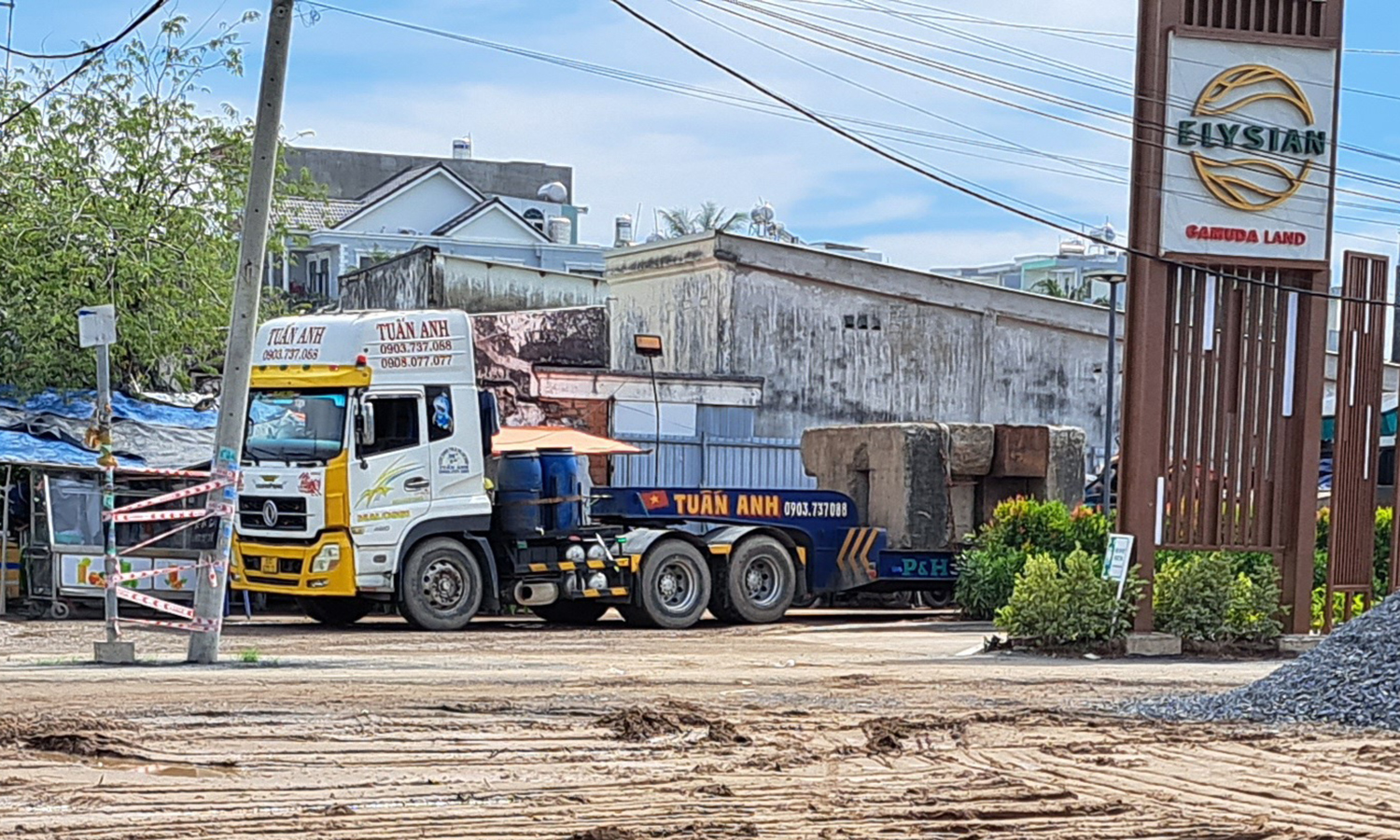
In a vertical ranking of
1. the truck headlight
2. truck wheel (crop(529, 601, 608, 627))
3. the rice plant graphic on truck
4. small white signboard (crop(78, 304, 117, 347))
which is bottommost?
truck wheel (crop(529, 601, 608, 627))

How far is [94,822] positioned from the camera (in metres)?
8.30

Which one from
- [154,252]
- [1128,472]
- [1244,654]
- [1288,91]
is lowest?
[1244,654]

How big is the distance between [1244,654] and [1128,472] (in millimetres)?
2259

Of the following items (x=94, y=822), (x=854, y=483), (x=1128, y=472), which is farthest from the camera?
(x=854, y=483)

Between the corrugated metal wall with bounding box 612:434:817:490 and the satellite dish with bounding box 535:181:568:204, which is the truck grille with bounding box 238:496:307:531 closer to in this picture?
the corrugated metal wall with bounding box 612:434:817:490

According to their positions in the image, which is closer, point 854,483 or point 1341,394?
point 1341,394

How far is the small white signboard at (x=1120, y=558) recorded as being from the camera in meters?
19.1

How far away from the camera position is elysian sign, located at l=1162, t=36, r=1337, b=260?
63.1 ft

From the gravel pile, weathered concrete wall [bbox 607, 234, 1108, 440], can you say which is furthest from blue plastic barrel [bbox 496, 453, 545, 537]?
weathered concrete wall [bbox 607, 234, 1108, 440]

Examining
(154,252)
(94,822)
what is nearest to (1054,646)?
(94,822)

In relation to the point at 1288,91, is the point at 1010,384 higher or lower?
lower

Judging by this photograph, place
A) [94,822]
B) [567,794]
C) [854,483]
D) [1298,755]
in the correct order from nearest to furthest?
[94,822] < [567,794] < [1298,755] < [854,483]

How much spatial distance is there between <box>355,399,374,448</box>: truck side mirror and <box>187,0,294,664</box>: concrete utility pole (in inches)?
171

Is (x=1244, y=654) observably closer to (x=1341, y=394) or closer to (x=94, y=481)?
(x=1341, y=394)
